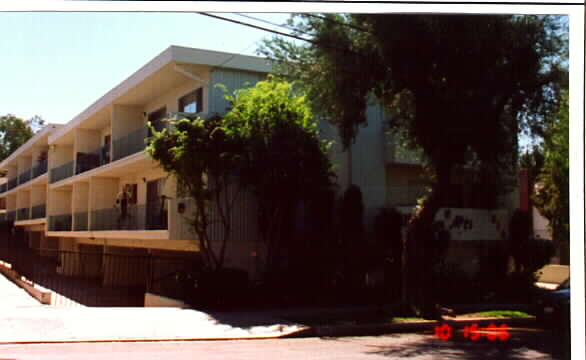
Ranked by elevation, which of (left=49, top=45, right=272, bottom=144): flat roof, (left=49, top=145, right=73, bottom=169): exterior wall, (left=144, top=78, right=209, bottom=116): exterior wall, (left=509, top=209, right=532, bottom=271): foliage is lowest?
(left=509, top=209, right=532, bottom=271): foliage

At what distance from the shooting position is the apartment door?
19.0 metres

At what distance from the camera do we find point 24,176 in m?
42.5

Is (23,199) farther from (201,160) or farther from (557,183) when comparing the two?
(557,183)

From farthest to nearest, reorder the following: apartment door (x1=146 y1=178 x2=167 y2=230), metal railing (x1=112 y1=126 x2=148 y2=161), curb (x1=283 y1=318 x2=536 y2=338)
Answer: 1. metal railing (x1=112 y1=126 x2=148 y2=161)
2. apartment door (x1=146 y1=178 x2=167 y2=230)
3. curb (x1=283 y1=318 x2=536 y2=338)

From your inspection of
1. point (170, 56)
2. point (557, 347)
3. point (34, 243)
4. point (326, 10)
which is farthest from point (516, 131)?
point (34, 243)

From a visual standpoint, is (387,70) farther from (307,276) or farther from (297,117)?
(307,276)

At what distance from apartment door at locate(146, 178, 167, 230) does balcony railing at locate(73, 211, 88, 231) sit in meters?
6.19

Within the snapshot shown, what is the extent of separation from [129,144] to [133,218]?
3408 mm

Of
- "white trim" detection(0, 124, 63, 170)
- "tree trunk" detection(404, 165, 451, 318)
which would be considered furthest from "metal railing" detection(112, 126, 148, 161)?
A: "tree trunk" detection(404, 165, 451, 318)

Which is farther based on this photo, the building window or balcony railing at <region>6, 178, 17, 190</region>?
balcony railing at <region>6, 178, 17, 190</region>

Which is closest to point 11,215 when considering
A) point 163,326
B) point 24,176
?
point 24,176

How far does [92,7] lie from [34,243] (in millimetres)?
42385

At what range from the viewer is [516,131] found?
15852 mm

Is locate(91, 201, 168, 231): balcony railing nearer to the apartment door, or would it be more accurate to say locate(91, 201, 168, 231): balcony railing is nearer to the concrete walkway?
the apartment door
